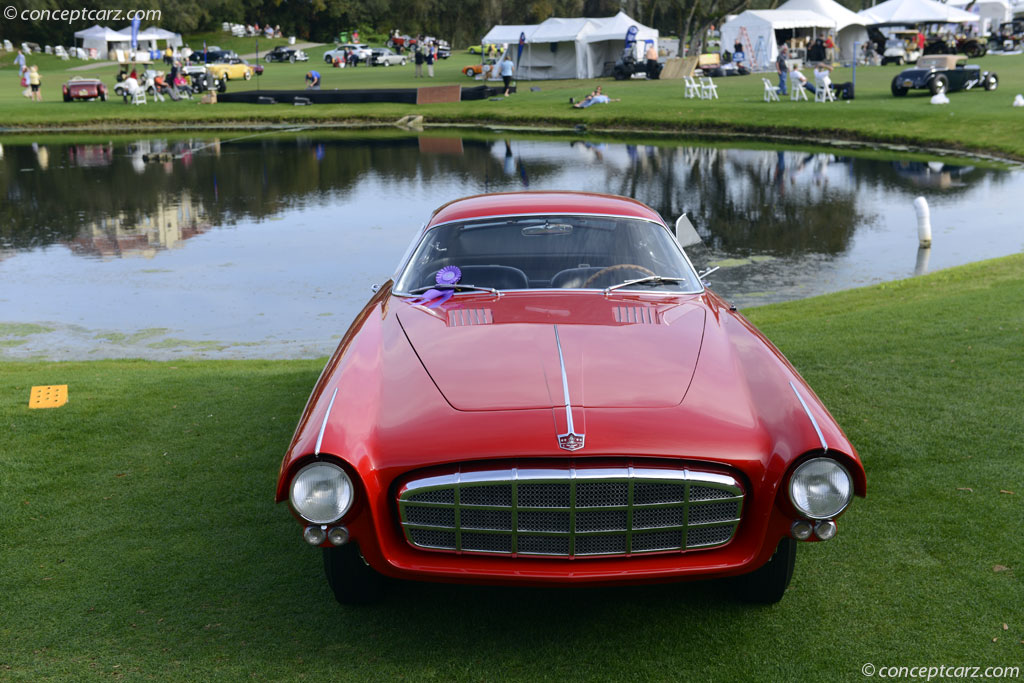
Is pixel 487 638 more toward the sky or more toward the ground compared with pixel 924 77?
more toward the ground

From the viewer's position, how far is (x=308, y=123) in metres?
38.2

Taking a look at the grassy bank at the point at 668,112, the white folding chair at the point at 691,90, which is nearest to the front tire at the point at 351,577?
the grassy bank at the point at 668,112

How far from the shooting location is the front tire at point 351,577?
150 inches

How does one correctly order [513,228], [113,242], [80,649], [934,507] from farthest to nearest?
[113,242] < [513,228] < [934,507] < [80,649]

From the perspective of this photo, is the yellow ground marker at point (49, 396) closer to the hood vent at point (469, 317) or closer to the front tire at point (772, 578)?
the hood vent at point (469, 317)

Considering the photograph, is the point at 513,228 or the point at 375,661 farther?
Result: the point at 513,228

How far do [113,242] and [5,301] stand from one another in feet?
14.0

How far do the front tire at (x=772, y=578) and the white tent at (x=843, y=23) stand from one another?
53121mm

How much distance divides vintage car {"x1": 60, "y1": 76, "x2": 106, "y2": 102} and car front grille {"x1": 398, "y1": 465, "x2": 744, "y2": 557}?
4758 centimetres

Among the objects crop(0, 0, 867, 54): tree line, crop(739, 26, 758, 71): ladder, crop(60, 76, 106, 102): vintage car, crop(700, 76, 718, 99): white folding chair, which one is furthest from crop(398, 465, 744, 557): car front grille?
crop(0, 0, 867, 54): tree line

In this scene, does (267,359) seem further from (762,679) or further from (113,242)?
(113,242)

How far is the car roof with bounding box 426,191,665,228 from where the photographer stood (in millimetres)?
5637

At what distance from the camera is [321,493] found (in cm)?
354

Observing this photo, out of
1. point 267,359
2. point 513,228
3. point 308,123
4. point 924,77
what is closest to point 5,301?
point 267,359
